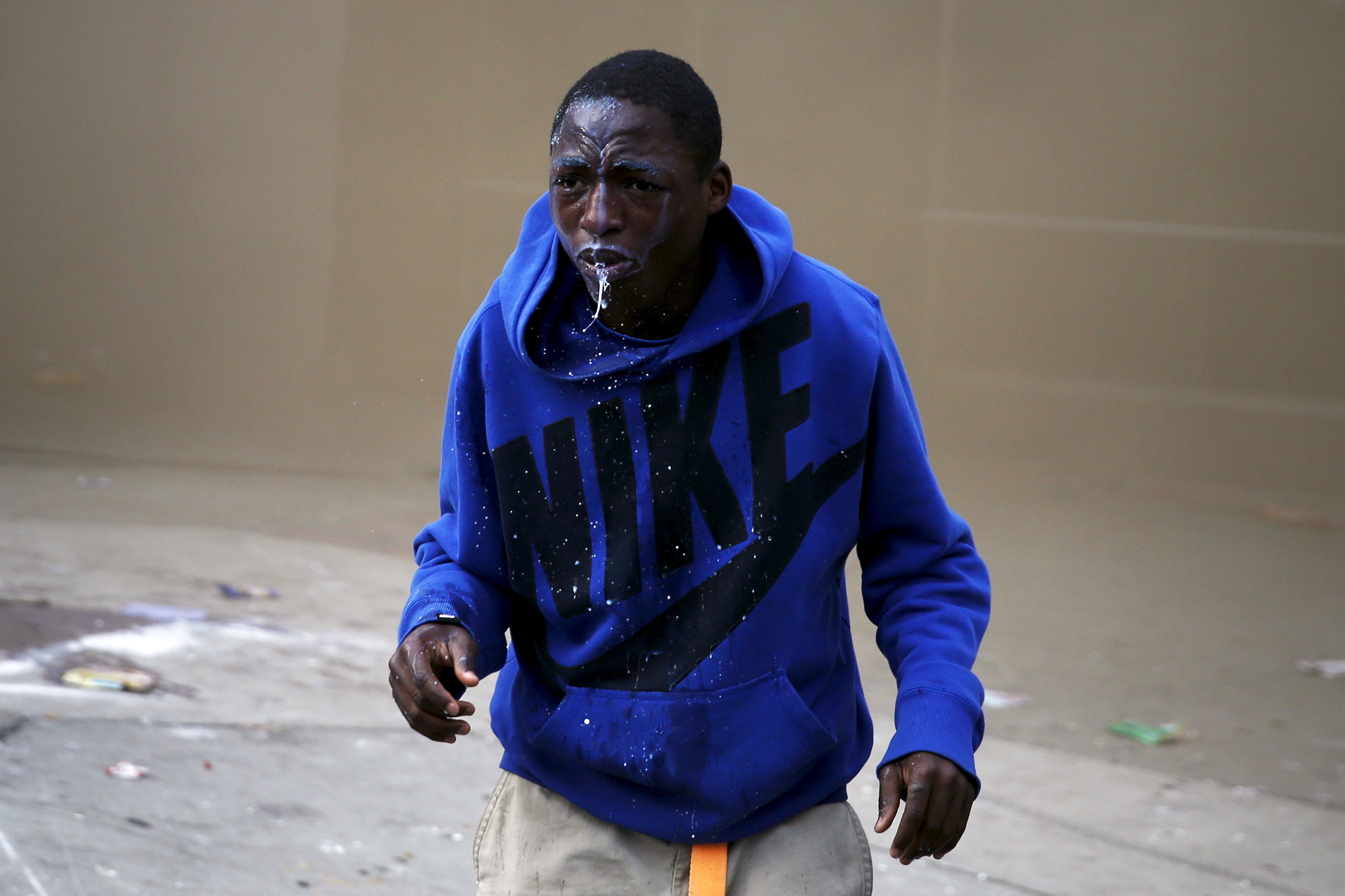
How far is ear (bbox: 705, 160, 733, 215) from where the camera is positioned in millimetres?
1739

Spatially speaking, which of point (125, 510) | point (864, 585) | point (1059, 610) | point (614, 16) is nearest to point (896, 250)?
point (614, 16)

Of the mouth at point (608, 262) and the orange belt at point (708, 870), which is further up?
the mouth at point (608, 262)

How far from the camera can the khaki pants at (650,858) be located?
5.59 ft

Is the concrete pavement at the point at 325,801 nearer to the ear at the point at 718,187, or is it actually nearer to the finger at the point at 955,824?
the finger at the point at 955,824

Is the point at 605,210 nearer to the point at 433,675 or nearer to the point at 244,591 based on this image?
the point at 433,675

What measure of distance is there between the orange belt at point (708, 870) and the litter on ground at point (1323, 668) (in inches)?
157

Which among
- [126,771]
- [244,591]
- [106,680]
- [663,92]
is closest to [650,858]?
[663,92]

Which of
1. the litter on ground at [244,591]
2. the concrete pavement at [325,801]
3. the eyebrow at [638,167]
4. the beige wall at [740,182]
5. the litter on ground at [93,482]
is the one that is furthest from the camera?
the beige wall at [740,182]

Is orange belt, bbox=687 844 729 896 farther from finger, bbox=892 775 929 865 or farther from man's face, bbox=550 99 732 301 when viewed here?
man's face, bbox=550 99 732 301

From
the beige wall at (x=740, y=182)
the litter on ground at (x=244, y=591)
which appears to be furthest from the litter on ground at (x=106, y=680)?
the beige wall at (x=740, y=182)

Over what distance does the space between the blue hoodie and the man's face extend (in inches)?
3.2

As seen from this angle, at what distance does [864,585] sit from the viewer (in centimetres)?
183

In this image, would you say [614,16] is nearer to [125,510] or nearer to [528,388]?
[125,510]

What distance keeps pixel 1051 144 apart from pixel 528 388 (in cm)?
605
